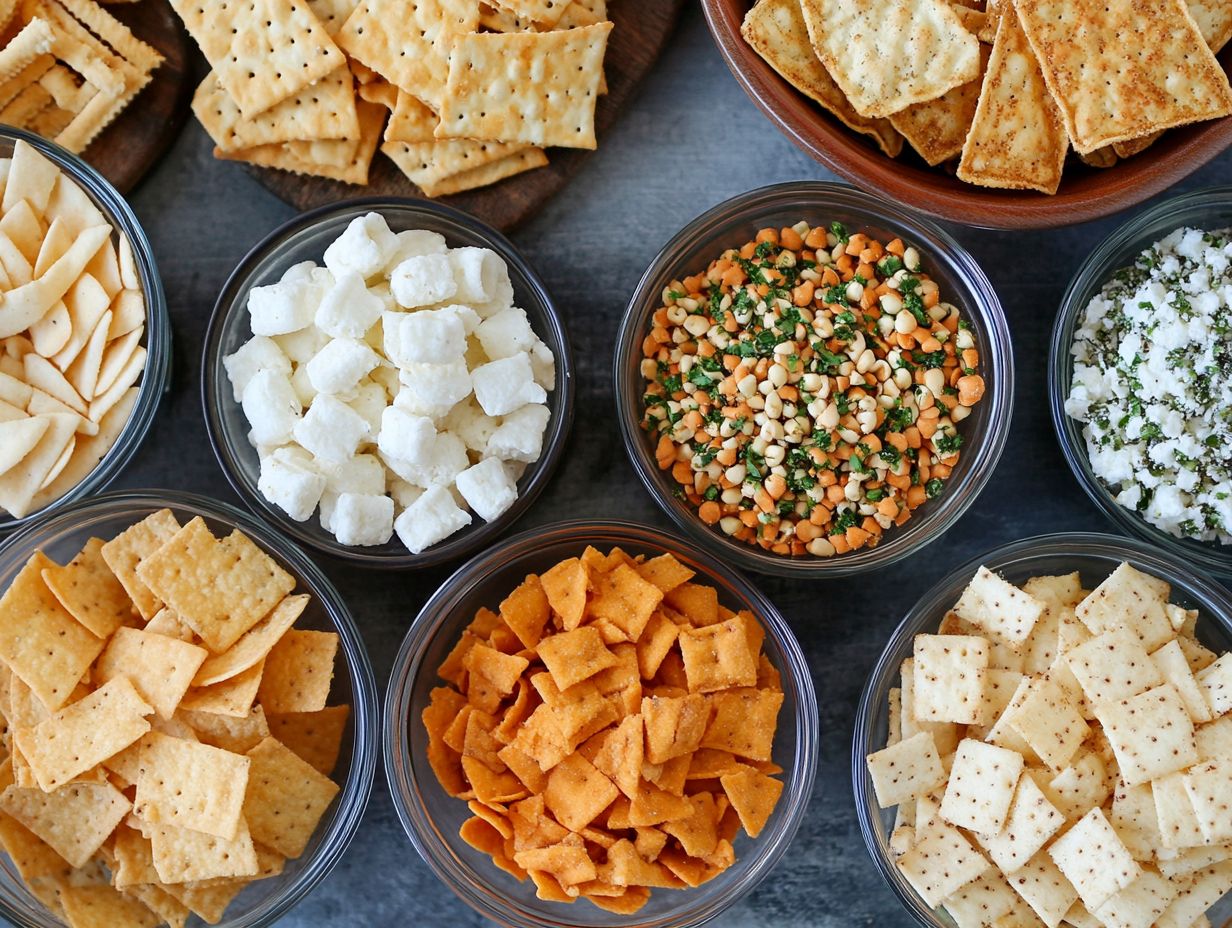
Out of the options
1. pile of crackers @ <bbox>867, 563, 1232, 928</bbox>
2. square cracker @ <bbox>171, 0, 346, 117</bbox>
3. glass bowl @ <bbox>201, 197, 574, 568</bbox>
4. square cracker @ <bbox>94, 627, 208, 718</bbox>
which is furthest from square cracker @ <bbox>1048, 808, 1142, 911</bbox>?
square cracker @ <bbox>171, 0, 346, 117</bbox>

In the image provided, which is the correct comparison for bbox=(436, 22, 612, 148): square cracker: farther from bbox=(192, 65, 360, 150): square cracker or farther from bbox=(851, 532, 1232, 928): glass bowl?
bbox=(851, 532, 1232, 928): glass bowl

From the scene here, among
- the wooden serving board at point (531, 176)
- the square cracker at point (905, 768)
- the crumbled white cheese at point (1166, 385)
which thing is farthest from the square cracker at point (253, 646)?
the crumbled white cheese at point (1166, 385)

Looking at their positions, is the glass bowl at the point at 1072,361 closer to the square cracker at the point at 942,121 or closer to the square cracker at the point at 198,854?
the square cracker at the point at 942,121

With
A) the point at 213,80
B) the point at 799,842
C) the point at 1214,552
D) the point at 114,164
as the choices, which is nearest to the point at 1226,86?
the point at 1214,552

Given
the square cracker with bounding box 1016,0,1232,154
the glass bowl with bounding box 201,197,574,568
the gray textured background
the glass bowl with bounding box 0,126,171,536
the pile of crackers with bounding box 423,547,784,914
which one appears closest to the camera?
the square cracker with bounding box 1016,0,1232,154

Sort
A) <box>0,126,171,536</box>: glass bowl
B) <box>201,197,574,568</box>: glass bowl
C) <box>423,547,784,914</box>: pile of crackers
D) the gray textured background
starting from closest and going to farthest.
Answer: <box>423,547,784,914</box>: pile of crackers < <box>0,126,171,536</box>: glass bowl < <box>201,197,574,568</box>: glass bowl < the gray textured background

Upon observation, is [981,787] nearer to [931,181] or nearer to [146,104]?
[931,181]

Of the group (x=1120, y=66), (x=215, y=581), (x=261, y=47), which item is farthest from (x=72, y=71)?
(x=1120, y=66)
